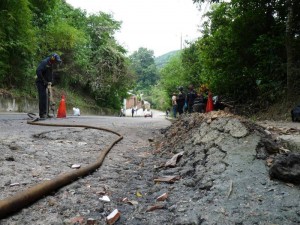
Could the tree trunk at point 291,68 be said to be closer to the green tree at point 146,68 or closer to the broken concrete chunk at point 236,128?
the broken concrete chunk at point 236,128

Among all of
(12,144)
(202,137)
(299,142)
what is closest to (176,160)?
(202,137)

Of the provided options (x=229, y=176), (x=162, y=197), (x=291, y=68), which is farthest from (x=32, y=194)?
(x=291, y=68)

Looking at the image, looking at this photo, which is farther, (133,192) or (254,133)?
(254,133)

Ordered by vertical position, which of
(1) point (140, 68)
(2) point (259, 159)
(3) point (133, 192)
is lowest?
(3) point (133, 192)

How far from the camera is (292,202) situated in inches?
89.1

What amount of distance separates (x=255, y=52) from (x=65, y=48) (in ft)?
49.7

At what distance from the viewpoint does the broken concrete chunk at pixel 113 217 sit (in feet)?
7.00

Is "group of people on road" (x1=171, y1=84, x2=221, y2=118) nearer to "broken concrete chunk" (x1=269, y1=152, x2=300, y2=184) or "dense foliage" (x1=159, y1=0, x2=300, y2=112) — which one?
"dense foliage" (x1=159, y1=0, x2=300, y2=112)

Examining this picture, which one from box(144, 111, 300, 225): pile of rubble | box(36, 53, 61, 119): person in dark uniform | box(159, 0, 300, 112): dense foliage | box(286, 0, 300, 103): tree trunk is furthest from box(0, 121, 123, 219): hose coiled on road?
box(286, 0, 300, 103): tree trunk

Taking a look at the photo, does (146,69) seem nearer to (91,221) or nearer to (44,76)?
(44,76)

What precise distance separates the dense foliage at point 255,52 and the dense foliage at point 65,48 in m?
9.45

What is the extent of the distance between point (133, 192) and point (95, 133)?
3.50m

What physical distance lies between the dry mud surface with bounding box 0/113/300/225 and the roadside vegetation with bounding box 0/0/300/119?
6.92m

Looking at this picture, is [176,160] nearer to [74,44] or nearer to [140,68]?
[74,44]
